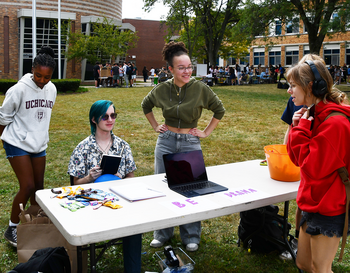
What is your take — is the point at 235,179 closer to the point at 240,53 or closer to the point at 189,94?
the point at 189,94

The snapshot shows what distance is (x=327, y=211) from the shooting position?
2.05 m

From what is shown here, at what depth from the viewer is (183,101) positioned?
3.47m

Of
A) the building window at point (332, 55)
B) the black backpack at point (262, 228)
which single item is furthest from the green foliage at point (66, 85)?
the building window at point (332, 55)

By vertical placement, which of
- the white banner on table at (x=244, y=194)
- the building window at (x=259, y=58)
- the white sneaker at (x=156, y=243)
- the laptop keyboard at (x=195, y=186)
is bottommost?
the white sneaker at (x=156, y=243)

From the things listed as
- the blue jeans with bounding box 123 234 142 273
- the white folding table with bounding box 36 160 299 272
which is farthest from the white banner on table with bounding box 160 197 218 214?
the blue jeans with bounding box 123 234 142 273

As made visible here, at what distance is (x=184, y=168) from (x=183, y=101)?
0.87 metres

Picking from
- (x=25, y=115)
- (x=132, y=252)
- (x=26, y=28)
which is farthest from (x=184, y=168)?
(x=26, y=28)

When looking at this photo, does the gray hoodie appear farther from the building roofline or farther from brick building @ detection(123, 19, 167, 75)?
brick building @ detection(123, 19, 167, 75)

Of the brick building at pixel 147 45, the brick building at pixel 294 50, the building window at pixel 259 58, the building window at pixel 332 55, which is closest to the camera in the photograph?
the brick building at pixel 294 50

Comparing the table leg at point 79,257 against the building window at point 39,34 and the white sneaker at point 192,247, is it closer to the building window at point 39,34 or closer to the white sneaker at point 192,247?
the white sneaker at point 192,247

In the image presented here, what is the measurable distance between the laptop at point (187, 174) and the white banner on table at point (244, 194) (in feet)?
0.29

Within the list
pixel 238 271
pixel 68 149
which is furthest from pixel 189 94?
pixel 68 149

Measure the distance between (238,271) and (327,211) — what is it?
1408mm

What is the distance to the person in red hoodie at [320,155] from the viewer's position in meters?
2.00
